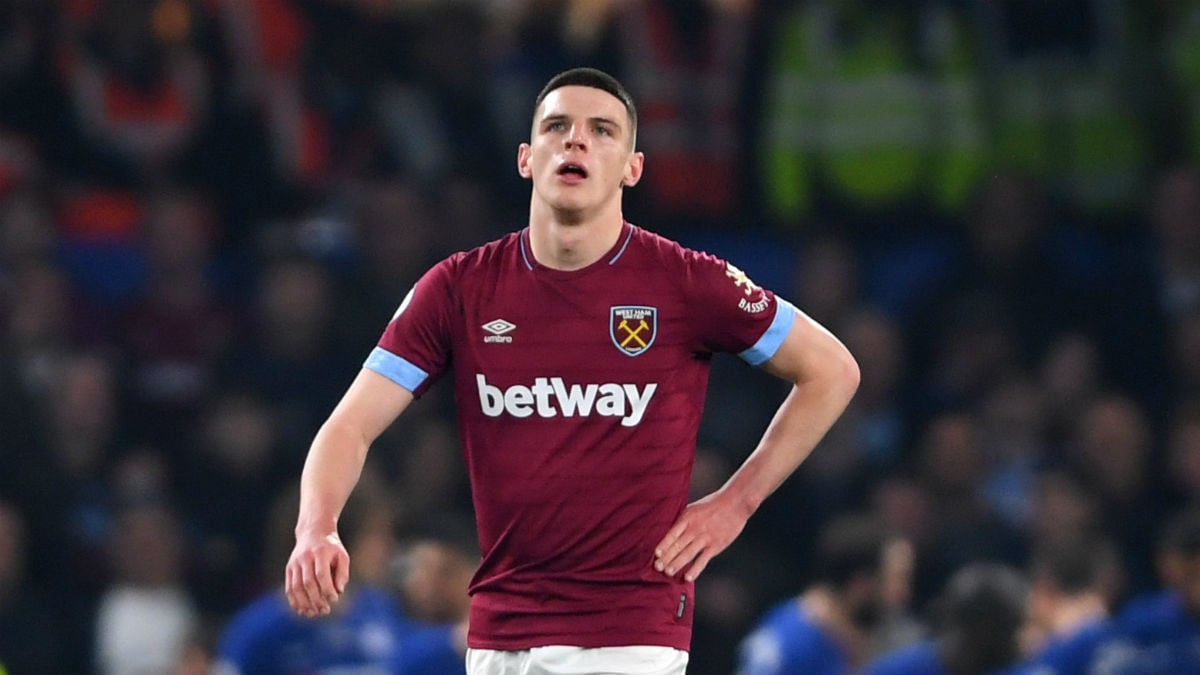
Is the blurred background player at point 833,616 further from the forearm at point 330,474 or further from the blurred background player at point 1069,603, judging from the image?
the forearm at point 330,474

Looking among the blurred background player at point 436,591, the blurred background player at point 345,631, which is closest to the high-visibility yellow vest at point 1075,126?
the blurred background player at point 436,591

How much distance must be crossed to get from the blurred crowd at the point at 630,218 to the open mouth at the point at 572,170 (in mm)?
4808

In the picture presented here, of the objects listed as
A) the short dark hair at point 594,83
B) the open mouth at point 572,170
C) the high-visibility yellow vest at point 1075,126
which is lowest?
the open mouth at point 572,170

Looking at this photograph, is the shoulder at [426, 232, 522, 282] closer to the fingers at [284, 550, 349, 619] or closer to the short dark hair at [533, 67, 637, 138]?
the short dark hair at [533, 67, 637, 138]

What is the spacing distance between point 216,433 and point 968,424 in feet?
10.5

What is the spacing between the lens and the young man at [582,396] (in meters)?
4.28

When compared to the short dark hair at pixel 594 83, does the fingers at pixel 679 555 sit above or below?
below

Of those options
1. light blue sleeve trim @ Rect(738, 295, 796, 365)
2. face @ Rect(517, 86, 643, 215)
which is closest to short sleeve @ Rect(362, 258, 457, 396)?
face @ Rect(517, 86, 643, 215)

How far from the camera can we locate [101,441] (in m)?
9.23

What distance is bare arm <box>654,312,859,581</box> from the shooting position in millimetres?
4426

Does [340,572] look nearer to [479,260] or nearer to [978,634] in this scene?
[479,260]

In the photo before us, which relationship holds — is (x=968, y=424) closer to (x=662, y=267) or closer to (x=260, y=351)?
(x=260, y=351)

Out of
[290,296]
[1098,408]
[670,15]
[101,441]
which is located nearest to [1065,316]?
[1098,408]

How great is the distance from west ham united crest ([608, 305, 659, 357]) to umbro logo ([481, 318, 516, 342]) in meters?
0.20
